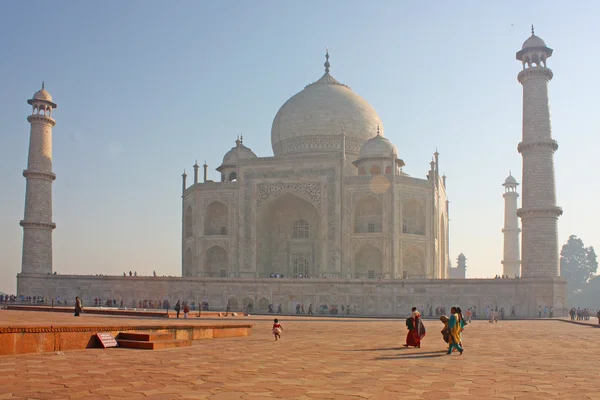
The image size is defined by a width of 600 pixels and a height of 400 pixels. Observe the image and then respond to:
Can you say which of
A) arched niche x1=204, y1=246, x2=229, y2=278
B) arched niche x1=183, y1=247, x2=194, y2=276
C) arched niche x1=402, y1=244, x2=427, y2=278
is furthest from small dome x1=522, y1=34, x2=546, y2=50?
arched niche x1=183, y1=247, x2=194, y2=276

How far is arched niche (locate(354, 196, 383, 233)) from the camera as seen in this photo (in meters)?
34.6

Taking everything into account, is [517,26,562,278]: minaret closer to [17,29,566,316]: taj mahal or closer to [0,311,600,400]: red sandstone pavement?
[17,29,566,316]: taj mahal

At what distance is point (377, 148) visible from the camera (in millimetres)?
36188

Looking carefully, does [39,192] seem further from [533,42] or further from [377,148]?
[533,42]

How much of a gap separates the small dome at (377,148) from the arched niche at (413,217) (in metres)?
2.88

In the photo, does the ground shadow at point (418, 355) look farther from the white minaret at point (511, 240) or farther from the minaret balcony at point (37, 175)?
the white minaret at point (511, 240)

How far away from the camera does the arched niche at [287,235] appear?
3591 cm

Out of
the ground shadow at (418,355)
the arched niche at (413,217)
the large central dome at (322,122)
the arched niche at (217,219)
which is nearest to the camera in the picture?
the ground shadow at (418,355)

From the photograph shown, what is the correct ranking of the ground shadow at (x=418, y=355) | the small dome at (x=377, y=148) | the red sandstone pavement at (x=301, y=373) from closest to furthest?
the red sandstone pavement at (x=301, y=373)
the ground shadow at (x=418, y=355)
the small dome at (x=377, y=148)

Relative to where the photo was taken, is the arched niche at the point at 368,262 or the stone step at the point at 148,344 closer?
the stone step at the point at 148,344

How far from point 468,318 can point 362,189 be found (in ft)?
39.1

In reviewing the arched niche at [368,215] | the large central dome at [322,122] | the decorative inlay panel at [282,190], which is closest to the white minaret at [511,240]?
the large central dome at [322,122]

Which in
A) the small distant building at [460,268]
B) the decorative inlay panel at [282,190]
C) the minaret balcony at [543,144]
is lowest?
the small distant building at [460,268]

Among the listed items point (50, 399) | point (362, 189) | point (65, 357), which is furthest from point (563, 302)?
point (50, 399)
